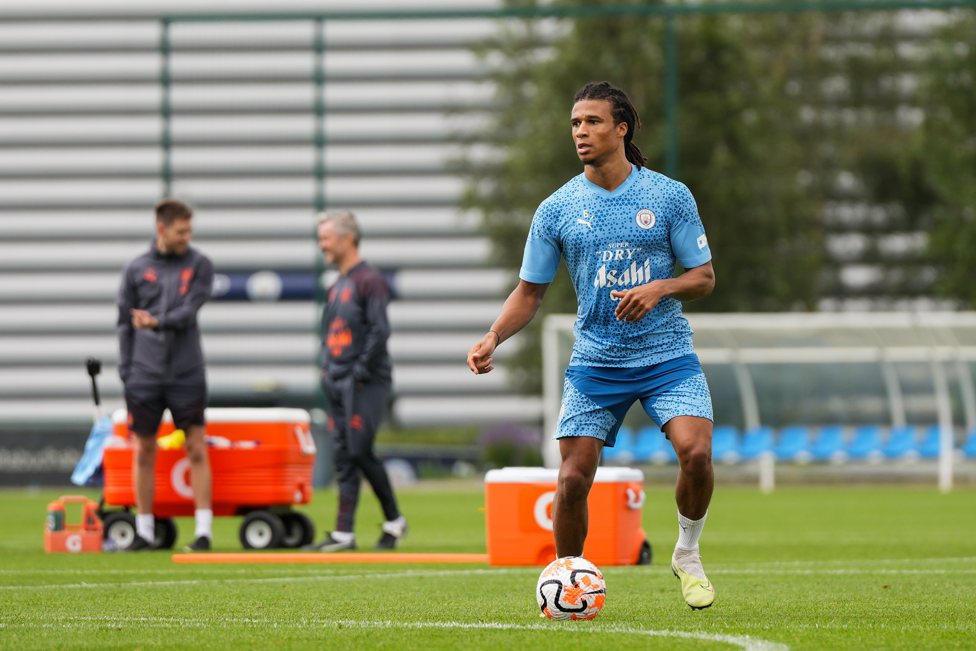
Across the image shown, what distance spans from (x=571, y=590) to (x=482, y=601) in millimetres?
900

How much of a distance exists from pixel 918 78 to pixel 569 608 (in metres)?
30.4

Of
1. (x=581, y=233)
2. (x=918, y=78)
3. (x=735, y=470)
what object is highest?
(x=918, y=78)

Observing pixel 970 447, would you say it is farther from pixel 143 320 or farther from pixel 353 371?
pixel 143 320

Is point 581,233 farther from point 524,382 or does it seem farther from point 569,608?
point 524,382

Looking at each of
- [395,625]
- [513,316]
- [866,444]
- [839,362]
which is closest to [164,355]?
[513,316]

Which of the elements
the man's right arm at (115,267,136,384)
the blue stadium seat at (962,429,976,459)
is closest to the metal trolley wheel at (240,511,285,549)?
the man's right arm at (115,267,136,384)

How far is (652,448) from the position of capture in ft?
73.9

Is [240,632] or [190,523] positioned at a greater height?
[240,632]

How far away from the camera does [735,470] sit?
2203 cm

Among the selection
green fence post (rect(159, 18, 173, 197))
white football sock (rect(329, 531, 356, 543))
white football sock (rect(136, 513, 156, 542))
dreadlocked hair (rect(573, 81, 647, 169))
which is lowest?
white football sock (rect(329, 531, 356, 543))

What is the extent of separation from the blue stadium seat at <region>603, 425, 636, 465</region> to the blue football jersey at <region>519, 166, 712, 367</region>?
54.8ft

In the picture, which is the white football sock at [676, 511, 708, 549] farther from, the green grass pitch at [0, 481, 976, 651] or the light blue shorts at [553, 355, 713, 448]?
the light blue shorts at [553, 355, 713, 448]

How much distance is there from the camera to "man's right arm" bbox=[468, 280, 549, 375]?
5.12m

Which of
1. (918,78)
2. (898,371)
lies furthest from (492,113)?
(898,371)
